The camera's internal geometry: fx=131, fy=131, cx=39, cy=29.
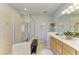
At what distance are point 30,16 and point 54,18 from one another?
1.24m

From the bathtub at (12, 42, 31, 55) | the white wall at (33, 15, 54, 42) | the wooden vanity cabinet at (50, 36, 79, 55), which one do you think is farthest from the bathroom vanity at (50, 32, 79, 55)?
the white wall at (33, 15, 54, 42)

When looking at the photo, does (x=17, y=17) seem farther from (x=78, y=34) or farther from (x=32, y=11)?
(x=78, y=34)

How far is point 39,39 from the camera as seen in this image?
4973 millimetres

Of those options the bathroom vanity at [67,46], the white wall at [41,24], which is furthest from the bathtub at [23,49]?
the bathroom vanity at [67,46]

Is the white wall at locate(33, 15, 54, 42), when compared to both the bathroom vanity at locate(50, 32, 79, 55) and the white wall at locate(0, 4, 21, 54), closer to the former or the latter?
the white wall at locate(0, 4, 21, 54)

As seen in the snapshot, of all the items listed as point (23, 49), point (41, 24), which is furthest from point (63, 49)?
point (41, 24)

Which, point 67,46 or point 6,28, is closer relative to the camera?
point 67,46

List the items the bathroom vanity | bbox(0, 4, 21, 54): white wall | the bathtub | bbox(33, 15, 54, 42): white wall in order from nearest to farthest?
the bathroom vanity
the bathtub
bbox(0, 4, 21, 54): white wall
bbox(33, 15, 54, 42): white wall

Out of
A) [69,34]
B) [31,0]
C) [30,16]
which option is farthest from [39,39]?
[31,0]

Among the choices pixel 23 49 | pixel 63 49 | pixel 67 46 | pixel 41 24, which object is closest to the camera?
pixel 67 46

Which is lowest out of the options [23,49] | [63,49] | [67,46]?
[23,49]

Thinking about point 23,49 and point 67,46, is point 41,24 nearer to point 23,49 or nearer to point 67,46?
point 23,49

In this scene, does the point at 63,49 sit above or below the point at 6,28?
below

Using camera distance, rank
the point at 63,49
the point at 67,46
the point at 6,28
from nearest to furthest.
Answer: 1. the point at 67,46
2. the point at 63,49
3. the point at 6,28
